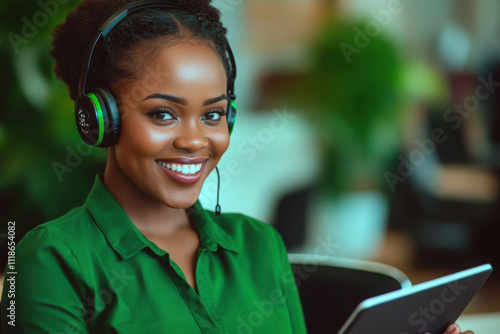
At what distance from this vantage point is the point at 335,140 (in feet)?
11.0

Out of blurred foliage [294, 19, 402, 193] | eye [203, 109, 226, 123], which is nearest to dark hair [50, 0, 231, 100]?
eye [203, 109, 226, 123]

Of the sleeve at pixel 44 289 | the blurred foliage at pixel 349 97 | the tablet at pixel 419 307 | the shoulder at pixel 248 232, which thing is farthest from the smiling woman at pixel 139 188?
the blurred foliage at pixel 349 97

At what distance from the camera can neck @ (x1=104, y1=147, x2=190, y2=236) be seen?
44.7 inches

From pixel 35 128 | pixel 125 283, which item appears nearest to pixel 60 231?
pixel 125 283

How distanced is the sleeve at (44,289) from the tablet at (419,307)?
1.45 ft

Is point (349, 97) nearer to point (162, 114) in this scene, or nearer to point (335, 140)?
point (335, 140)

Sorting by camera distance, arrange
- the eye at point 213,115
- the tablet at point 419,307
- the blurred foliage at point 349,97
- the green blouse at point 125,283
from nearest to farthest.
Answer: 1. the tablet at point 419,307
2. the green blouse at point 125,283
3. the eye at point 213,115
4. the blurred foliage at point 349,97

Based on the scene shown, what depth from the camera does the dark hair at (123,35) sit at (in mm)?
1065

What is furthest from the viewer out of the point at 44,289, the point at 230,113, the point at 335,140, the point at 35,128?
the point at 335,140

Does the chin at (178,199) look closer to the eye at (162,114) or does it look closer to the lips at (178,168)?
the lips at (178,168)

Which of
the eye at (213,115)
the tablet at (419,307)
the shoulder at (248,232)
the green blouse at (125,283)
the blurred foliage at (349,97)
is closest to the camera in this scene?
the tablet at (419,307)

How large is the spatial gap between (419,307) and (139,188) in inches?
21.2

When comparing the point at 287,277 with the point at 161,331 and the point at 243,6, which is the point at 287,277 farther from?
the point at 243,6

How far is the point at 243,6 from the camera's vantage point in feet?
13.4
